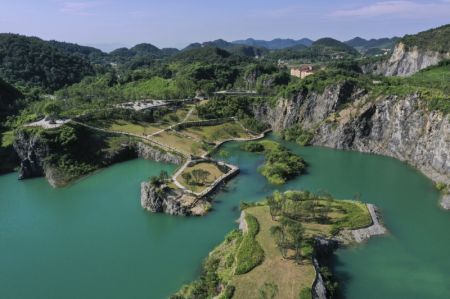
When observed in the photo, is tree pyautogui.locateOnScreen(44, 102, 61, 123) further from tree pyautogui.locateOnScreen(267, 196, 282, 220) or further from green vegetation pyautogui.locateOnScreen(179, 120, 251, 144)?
tree pyautogui.locateOnScreen(267, 196, 282, 220)

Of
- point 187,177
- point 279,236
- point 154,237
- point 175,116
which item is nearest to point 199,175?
point 187,177

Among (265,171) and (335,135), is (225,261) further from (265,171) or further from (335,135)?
(335,135)

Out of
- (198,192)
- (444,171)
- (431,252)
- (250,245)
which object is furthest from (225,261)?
(444,171)

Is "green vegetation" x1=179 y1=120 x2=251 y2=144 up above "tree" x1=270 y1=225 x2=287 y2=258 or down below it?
below

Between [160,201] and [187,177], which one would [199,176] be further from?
[160,201]

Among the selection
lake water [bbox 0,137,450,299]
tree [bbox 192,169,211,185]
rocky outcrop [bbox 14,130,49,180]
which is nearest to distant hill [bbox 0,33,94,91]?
rocky outcrop [bbox 14,130,49,180]
